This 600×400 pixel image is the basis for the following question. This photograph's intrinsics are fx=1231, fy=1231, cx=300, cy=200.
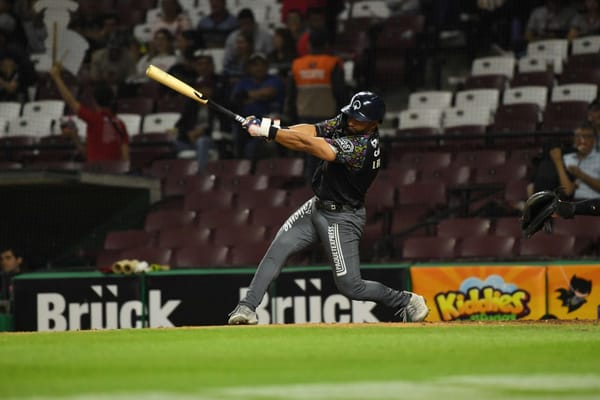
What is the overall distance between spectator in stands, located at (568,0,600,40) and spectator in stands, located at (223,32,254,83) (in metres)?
4.63

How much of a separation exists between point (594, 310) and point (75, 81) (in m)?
10.7

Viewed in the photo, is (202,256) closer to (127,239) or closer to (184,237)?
(184,237)

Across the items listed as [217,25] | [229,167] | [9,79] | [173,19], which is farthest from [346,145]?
[9,79]

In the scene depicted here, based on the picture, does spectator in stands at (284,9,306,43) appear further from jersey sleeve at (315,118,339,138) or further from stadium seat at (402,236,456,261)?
jersey sleeve at (315,118,339,138)

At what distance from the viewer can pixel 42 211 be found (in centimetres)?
1698

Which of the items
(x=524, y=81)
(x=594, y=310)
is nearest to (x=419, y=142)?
(x=524, y=81)

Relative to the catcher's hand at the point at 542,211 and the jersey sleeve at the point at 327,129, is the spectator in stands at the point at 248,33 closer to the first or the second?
the jersey sleeve at the point at 327,129

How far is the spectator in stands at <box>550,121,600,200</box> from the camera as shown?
13.1 meters

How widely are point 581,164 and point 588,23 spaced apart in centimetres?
456

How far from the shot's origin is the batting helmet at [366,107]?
9586 mm

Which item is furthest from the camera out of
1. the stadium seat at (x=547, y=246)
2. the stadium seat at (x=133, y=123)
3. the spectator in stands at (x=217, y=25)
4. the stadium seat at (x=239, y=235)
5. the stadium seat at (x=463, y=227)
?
the spectator in stands at (x=217, y=25)

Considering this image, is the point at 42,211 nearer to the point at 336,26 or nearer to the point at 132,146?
the point at 132,146

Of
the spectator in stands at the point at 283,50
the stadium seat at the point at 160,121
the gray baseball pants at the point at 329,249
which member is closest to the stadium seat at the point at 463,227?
the gray baseball pants at the point at 329,249

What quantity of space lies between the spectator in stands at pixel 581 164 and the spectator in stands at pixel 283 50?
5877 mm
